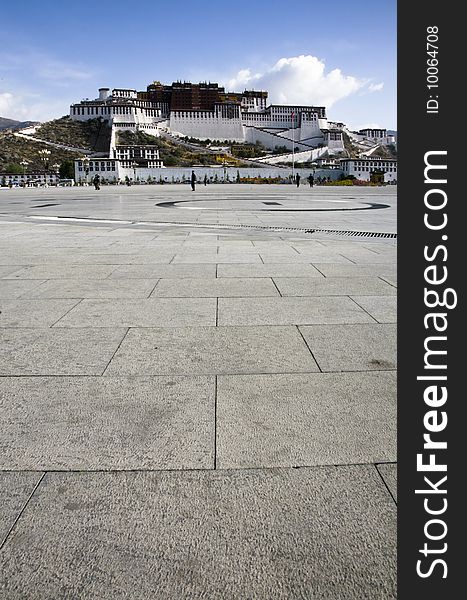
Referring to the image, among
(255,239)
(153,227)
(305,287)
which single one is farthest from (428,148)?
(153,227)

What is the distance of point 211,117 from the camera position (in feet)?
494

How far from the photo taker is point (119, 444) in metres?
3.16

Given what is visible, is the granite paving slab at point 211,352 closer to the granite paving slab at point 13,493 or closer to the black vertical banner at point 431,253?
the granite paving slab at point 13,493

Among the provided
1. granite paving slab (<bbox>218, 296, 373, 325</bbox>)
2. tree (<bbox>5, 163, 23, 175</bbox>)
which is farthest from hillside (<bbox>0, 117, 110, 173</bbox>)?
granite paving slab (<bbox>218, 296, 373, 325</bbox>)

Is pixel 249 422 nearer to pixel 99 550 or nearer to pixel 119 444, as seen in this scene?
pixel 119 444

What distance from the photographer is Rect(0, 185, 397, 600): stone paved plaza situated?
217 cm

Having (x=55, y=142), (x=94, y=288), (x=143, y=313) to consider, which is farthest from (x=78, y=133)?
(x=143, y=313)

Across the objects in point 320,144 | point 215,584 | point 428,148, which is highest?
point 320,144

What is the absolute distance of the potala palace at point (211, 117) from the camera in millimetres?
143500

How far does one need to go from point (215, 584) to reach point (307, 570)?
352mm

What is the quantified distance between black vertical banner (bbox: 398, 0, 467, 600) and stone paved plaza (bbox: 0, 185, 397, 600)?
1.79 ft

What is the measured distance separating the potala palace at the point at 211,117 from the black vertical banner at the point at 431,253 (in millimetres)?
138422

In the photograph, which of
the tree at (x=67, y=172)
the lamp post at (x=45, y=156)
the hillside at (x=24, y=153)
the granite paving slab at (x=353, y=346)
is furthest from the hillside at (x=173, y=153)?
the granite paving slab at (x=353, y=346)

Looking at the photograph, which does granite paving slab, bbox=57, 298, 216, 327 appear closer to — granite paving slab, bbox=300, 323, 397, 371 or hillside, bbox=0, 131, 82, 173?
granite paving slab, bbox=300, 323, 397, 371
